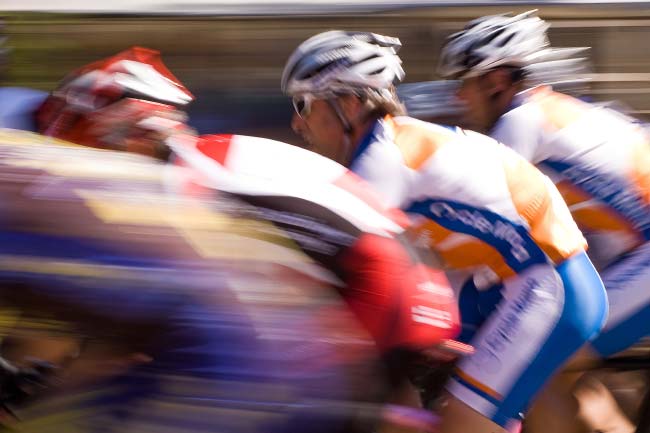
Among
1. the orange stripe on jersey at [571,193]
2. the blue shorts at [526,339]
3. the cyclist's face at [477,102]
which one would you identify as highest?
the cyclist's face at [477,102]

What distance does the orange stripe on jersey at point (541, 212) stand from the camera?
3.56 metres

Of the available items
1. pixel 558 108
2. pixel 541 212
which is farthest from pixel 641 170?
pixel 541 212

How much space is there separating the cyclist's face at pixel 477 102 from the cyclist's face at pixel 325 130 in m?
0.90

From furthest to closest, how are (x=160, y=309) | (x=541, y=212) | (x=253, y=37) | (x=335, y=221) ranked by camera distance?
(x=253, y=37), (x=541, y=212), (x=335, y=221), (x=160, y=309)

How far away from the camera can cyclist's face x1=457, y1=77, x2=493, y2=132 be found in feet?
14.4

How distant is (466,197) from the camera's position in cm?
352

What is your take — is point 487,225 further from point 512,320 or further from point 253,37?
point 253,37

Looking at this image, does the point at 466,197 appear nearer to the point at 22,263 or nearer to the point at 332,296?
the point at 332,296

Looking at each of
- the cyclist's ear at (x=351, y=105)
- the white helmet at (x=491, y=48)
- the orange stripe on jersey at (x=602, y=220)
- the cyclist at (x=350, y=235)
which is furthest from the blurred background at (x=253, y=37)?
the cyclist at (x=350, y=235)

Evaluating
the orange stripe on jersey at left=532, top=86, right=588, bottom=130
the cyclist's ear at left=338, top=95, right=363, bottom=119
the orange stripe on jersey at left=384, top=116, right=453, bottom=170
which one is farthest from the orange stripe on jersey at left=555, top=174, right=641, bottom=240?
the cyclist's ear at left=338, top=95, right=363, bottom=119

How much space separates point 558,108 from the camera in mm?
4152

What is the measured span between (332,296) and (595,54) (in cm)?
400

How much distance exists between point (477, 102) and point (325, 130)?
0.99m

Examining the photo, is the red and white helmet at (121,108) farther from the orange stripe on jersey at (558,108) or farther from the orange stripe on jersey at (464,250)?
the orange stripe on jersey at (558,108)
